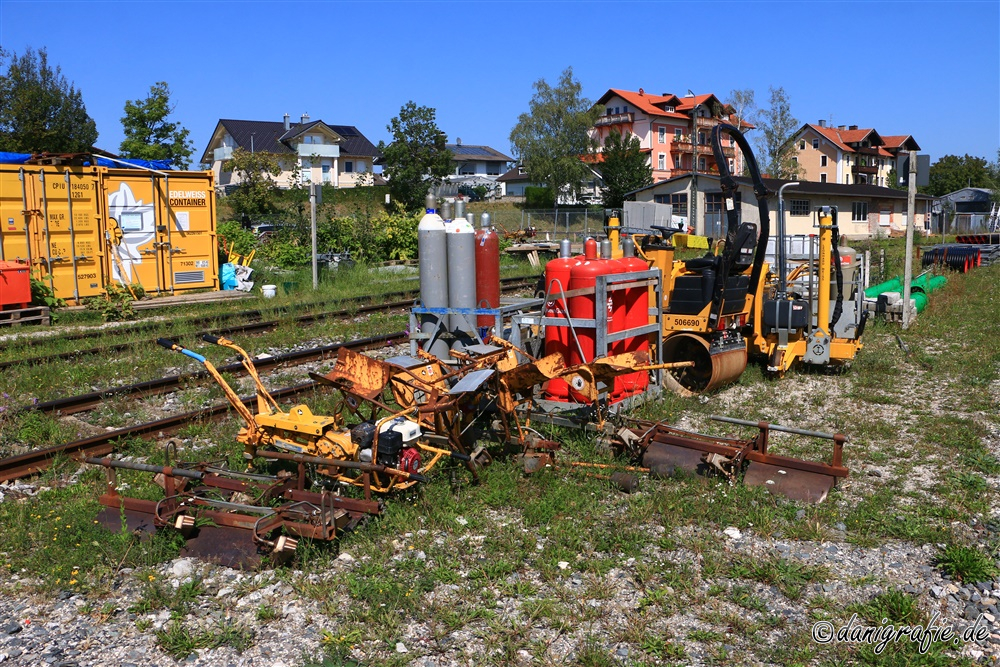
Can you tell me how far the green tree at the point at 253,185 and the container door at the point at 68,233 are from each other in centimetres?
2385

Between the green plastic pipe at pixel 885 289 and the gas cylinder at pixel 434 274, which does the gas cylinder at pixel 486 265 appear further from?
the green plastic pipe at pixel 885 289

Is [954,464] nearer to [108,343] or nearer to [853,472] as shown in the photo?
[853,472]

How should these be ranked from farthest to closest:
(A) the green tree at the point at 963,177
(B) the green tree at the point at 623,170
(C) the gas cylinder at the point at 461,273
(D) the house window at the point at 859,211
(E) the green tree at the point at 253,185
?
1. (A) the green tree at the point at 963,177
2. (B) the green tree at the point at 623,170
3. (D) the house window at the point at 859,211
4. (E) the green tree at the point at 253,185
5. (C) the gas cylinder at the point at 461,273

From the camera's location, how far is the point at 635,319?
9203mm

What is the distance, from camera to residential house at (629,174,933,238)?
48.2 m

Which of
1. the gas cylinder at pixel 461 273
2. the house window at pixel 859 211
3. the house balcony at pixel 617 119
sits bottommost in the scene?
→ the gas cylinder at pixel 461 273

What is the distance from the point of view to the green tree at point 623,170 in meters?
61.1

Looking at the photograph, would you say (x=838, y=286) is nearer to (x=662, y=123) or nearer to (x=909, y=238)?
(x=909, y=238)

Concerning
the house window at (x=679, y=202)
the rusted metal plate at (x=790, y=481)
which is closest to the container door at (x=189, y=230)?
the rusted metal plate at (x=790, y=481)

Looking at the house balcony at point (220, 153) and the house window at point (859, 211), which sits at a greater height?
the house balcony at point (220, 153)

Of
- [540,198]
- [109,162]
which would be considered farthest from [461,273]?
[540,198]

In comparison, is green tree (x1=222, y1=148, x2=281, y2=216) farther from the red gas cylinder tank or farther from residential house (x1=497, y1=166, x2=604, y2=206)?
the red gas cylinder tank

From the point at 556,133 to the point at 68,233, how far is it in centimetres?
5458

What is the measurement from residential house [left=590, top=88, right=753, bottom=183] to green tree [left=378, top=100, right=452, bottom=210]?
1869 cm
